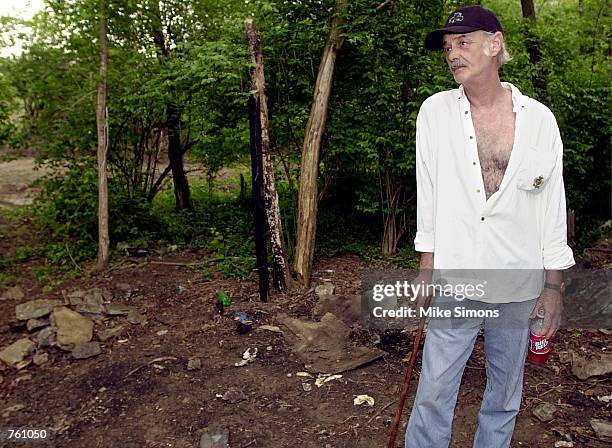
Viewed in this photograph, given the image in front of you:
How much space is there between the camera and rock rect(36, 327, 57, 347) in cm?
567

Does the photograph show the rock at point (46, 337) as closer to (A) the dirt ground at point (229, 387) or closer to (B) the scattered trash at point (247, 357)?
(A) the dirt ground at point (229, 387)

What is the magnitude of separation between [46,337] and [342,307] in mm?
3276

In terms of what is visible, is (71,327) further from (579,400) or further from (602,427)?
(602,427)

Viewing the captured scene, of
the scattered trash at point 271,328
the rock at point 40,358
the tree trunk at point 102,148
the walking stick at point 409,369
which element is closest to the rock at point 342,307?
the scattered trash at point 271,328

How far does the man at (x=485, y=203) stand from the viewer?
8.28 ft

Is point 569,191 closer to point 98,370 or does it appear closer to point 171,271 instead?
point 171,271

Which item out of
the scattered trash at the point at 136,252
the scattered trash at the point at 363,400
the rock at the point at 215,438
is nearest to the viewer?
the rock at the point at 215,438

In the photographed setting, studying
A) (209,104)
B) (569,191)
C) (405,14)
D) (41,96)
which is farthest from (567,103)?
(41,96)

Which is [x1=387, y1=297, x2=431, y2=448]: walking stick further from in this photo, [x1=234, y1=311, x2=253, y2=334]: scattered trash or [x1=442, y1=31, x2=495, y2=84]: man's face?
[x1=234, y1=311, x2=253, y2=334]: scattered trash

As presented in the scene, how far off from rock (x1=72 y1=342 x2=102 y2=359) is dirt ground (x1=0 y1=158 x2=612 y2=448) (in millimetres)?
59

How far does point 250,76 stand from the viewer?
6.23 metres

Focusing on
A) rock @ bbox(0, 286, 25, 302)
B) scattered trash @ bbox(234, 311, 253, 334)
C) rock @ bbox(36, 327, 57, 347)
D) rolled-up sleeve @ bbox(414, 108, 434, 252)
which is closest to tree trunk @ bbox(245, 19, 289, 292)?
scattered trash @ bbox(234, 311, 253, 334)

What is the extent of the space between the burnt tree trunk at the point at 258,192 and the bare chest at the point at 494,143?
3910 mm

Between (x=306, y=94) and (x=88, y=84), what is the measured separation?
299 cm
